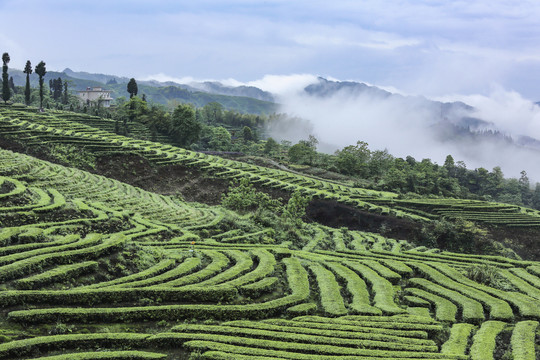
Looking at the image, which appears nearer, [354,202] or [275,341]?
[275,341]

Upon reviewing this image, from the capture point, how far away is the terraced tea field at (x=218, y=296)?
16219 millimetres

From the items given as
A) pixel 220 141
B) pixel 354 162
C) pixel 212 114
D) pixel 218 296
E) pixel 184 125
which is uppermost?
pixel 212 114

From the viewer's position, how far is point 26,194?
101 ft

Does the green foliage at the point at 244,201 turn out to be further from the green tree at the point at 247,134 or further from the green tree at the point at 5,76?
the green tree at the point at 247,134

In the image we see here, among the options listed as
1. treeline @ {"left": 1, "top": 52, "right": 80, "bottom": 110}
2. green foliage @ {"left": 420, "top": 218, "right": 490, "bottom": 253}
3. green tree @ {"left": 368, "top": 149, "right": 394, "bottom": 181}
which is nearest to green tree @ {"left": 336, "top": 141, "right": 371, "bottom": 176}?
green tree @ {"left": 368, "top": 149, "right": 394, "bottom": 181}

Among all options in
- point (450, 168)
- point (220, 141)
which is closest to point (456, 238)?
point (220, 141)

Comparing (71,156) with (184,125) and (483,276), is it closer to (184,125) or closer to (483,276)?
(184,125)

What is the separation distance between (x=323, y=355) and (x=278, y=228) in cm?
2705

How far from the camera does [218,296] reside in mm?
20438

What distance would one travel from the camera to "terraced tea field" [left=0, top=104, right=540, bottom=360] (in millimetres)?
16219

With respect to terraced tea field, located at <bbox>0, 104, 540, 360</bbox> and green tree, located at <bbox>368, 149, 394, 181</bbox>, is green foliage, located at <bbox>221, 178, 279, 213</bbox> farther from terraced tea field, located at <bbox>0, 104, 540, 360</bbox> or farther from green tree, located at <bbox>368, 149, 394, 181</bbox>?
green tree, located at <bbox>368, 149, 394, 181</bbox>

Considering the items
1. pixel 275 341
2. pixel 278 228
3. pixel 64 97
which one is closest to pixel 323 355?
pixel 275 341

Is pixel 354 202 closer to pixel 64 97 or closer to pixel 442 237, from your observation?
pixel 442 237

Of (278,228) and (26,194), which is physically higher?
(26,194)
